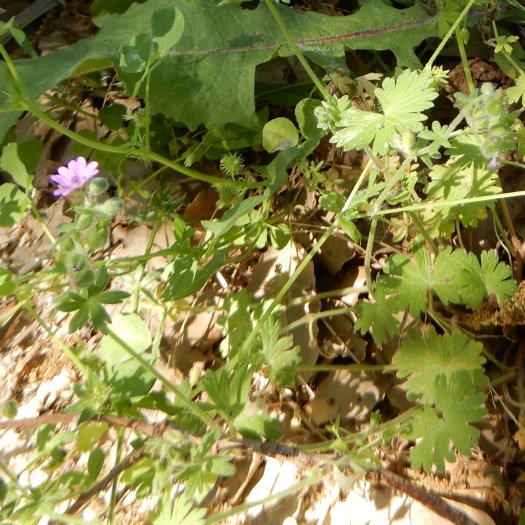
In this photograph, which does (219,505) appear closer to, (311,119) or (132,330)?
(132,330)

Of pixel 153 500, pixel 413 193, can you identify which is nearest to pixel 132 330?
pixel 153 500

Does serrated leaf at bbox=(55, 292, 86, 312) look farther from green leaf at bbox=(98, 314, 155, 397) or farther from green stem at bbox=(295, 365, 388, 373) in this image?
green stem at bbox=(295, 365, 388, 373)

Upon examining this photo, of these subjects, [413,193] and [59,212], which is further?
[59,212]

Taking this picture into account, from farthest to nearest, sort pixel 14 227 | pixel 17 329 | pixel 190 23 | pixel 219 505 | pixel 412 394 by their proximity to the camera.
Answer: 1. pixel 14 227
2. pixel 17 329
3. pixel 190 23
4. pixel 219 505
5. pixel 412 394

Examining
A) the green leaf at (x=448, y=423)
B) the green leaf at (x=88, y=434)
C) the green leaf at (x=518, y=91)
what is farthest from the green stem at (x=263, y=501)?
the green leaf at (x=518, y=91)

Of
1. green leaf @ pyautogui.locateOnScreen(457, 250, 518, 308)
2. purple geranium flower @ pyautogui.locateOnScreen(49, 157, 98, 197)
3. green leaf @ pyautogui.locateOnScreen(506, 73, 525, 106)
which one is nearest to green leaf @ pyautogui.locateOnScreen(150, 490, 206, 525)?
purple geranium flower @ pyautogui.locateOnScreen(49, 157, 98, 197)

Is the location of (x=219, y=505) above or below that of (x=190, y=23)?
below
